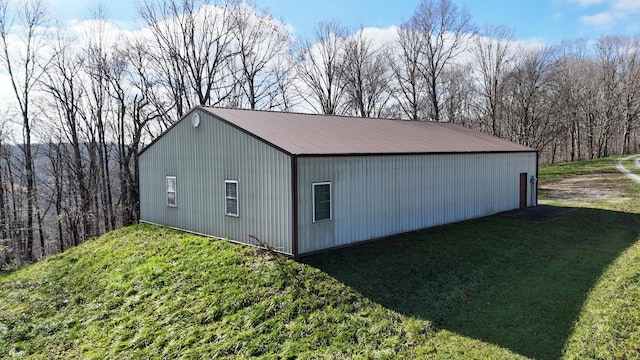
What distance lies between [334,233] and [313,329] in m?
3.62

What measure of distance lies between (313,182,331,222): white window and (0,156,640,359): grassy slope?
101 cm

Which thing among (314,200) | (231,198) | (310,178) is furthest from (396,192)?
(231,198)

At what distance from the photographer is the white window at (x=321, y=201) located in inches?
401

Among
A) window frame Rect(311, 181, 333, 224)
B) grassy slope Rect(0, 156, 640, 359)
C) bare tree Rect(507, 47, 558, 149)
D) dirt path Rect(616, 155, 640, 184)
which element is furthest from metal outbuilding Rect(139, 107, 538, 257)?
bare tree Rect(507, 47, 558, 149)

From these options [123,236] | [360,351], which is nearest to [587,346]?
[360,351]

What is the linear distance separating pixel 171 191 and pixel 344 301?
29.4 feet

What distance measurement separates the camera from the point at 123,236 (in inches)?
567

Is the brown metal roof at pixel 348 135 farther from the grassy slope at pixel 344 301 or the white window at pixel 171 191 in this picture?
the white window at pixel 171 191

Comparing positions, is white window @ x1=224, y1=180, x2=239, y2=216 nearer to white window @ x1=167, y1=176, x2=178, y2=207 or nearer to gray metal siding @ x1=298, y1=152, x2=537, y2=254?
gray metal siding @ x1=298, y1=152, x2=537, y2=254

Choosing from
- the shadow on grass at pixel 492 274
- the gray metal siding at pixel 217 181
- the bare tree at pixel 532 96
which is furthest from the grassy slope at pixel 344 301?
the bare tree at pixel 532 96

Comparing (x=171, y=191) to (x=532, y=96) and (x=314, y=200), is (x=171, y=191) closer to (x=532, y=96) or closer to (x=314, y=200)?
(x=314, y=200)

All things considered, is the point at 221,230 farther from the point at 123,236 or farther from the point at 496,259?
the point at 496,259

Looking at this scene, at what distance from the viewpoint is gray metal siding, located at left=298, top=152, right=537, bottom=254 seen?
33.6 ft

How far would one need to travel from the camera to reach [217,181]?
40.1ft
